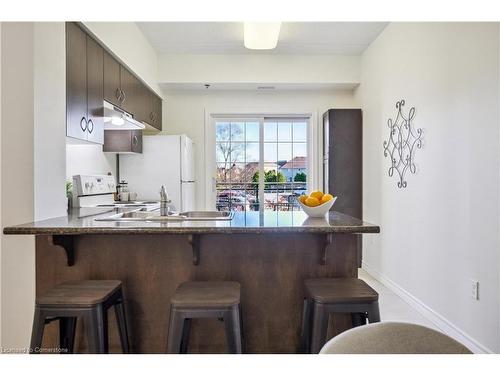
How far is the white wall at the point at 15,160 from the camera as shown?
1.72 metres

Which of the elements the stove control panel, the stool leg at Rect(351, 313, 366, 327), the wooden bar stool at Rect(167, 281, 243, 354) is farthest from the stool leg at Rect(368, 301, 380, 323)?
the stove control panel

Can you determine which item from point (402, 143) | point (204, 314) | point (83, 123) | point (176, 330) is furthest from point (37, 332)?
point (402, 143)

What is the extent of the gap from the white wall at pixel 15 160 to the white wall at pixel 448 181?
2.54 meters

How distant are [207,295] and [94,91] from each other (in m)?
1.91

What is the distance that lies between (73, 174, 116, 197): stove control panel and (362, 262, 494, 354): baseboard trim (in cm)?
298

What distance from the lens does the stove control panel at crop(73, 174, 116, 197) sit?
9.80 feet

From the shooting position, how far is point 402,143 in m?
3.32

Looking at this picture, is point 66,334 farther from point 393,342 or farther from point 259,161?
point 259,161

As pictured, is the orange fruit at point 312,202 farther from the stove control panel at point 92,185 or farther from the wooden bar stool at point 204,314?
the stove control panel at point 92,185

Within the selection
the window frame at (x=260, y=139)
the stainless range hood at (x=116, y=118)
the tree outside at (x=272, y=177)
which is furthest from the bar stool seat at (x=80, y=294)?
the tree outside at (x=272, y=177)

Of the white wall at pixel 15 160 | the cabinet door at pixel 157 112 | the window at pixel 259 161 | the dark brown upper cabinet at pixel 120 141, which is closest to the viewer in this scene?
the white wall at pixel 15 160

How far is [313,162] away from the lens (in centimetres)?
492

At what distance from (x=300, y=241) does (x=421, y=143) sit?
5.31 feet

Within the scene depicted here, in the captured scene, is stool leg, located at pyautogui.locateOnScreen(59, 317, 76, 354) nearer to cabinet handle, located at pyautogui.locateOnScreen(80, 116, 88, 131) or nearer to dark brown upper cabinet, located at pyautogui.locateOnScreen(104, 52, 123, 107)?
Answer: cabinet handle, located at pyautogui.locateOnScreen(80, 116, 88, 131)
